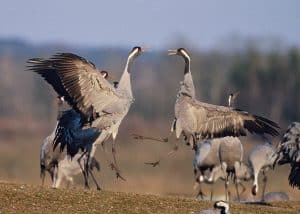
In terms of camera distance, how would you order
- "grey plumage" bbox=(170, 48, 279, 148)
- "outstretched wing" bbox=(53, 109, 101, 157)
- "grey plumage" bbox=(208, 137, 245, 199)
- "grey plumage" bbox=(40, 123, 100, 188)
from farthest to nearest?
"grey plumage" bbox=(208, 137, 245, 199)
"grey plumage" bbox=(40, 123, 100, 188)
"outstretched wing" bbox=(53, 109, 101, 157)
"grey plumage" bbox=(170, 48, 279, 148)

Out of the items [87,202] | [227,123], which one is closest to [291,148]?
[227,123]

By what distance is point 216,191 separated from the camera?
27.3 m

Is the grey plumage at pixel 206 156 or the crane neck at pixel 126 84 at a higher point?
the crane neck at pixel 126 84

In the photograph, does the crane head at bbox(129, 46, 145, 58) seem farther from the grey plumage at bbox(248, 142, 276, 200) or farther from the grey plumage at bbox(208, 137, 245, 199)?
the grey plumage at bbox(248, 142, 276, 200)

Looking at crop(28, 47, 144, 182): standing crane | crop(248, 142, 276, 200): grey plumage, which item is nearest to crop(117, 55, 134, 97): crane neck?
crop(28, 47, 144, 182): standing crane

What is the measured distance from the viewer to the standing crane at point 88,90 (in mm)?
16109

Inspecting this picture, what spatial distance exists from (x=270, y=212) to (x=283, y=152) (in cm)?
190

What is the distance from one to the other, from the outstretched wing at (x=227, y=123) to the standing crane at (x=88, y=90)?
1.16 meters

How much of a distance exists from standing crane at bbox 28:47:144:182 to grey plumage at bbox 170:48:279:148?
945 millimetres

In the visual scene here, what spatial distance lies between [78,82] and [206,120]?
1.86 metres

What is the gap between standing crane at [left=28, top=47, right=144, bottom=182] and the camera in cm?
1611

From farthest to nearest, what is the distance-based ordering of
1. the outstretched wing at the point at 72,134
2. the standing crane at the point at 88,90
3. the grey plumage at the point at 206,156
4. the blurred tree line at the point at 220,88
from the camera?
the blurred tree line at the point at 220,88, the grey plumage at the point at 206,156, the outstretched wing at the point at 72,134, the standing crane at the point at 88,90

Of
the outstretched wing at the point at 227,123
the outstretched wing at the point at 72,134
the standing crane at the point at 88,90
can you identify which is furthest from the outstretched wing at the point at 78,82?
the outstretched wing at the point at 227,123

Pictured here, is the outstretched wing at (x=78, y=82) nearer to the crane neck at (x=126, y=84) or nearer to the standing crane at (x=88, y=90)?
the standing crane at (x=88, y=90)
